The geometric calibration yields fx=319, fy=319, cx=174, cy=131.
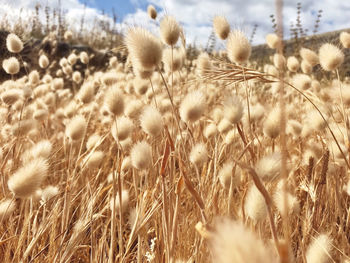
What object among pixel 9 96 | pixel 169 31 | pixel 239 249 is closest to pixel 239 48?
pixel 169 31

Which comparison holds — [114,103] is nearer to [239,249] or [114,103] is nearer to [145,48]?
[145,48]

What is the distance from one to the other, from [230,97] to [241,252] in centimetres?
61

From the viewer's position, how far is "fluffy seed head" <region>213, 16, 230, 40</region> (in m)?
1.12

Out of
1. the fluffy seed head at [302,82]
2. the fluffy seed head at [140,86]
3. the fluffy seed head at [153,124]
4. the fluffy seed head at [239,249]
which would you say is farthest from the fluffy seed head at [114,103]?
the fluffy seed head at [302,82]

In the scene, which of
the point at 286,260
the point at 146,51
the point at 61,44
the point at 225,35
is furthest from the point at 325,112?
the point at 61,44

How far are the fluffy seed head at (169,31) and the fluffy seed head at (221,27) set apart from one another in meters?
0.28

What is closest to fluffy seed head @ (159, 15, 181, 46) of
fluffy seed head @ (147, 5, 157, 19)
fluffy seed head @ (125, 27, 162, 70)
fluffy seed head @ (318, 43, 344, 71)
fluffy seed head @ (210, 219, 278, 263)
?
fluffy seed head @ (125, 27, 162, 70)

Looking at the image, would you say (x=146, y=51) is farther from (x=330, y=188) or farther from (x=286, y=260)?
(x=330, y=188)

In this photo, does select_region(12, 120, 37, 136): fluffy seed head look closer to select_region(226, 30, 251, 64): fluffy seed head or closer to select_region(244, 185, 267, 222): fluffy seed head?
select_region(226, 30, 251, 64): fluffy seed head

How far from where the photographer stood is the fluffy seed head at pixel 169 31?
88 centimetres

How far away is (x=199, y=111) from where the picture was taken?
81 cm

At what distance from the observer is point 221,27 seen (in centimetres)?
112

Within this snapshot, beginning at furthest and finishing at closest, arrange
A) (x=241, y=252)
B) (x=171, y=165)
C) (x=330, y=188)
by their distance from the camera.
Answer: (x=330, y=188), (x=171, y=165), (x=241, y=252)

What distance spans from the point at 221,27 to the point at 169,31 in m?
0.31
